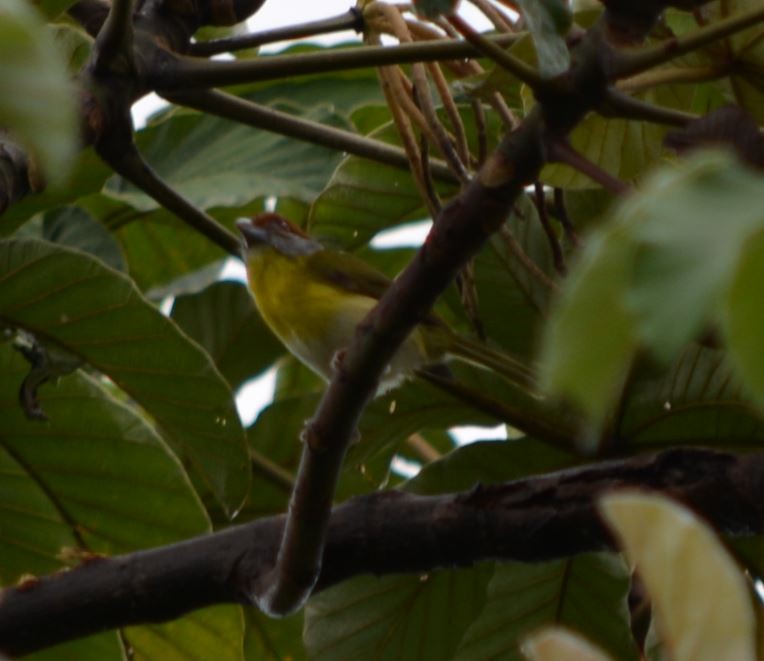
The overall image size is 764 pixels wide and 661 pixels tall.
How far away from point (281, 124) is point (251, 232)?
96 centimetres

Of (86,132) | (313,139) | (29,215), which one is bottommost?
(29,215)

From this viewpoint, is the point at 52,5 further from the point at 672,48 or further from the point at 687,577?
the point at 687,577

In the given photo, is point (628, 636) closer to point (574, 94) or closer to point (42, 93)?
point (574, 94)

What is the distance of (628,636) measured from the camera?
189 cm

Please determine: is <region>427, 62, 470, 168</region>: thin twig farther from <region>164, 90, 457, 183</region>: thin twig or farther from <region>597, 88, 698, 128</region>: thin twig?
<region>597, 88, 698, 128</region>: thin twig

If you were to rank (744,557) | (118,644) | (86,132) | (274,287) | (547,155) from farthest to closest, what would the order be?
(274,287) → (118,644) → (744,557) → (86,132) → (547,155)

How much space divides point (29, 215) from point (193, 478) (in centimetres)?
53

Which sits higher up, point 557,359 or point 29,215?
point 557,359

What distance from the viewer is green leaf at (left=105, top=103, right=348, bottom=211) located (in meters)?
2.23

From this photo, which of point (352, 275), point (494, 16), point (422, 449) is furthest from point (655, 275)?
point (352, 275)

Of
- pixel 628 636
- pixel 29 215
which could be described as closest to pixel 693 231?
pixel 628 636

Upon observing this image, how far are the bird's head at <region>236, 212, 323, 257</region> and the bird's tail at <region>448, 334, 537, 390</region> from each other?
49 centimetres

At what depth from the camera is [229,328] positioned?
2580 mm

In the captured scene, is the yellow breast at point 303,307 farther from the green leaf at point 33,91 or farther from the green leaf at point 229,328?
the green leaf at point 33,91
